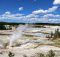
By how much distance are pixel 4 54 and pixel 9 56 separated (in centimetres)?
103

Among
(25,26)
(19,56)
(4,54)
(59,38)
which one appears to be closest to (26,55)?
(19,56)

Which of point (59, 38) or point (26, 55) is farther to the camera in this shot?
point (59, 38)

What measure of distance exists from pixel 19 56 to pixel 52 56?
5.06ft

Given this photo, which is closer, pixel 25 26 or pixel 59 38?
pixel 59 38

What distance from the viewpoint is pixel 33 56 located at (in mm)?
11164

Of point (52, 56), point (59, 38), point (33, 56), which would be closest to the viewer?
point (52, 56)

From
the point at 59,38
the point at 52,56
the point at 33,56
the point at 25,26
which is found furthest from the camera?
the point at 25,26

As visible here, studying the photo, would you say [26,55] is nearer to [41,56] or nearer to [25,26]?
[41,56]

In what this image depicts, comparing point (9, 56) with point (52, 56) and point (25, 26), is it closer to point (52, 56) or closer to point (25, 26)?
point (52, 56)

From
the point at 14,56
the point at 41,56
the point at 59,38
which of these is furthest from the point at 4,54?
the point at 59,38

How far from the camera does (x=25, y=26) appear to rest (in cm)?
2897

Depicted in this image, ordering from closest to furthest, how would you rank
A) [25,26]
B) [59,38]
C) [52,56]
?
[52,56] < [59,38] < [25,26]

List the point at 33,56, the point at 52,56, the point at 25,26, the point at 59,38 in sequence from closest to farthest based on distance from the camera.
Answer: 1. the point at 52,56
2. the point at 33,56
3. the point at 59,38
4. the point at 25,26

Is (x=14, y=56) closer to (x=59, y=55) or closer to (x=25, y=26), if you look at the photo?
(x=59, y=55)
